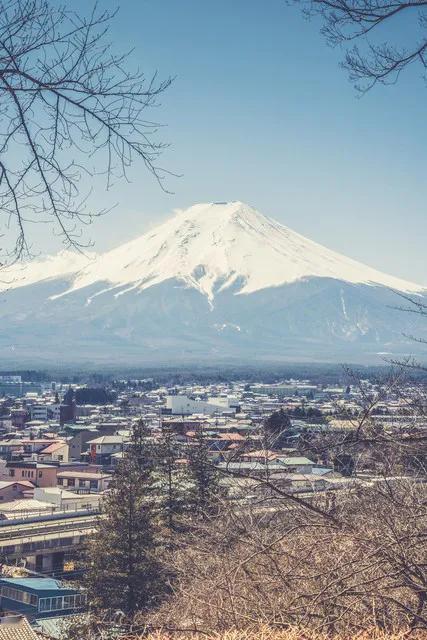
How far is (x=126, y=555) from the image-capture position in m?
17.2

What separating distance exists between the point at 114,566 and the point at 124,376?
367 feet

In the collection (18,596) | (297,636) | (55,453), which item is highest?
(297,636)

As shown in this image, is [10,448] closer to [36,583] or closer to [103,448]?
[103,448]

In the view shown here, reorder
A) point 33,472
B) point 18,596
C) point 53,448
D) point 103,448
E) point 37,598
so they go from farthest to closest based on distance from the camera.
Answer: point 53,448 < point 103,448 < point 33,472 < point 18,596 < point 37,598

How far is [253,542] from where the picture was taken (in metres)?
5.43

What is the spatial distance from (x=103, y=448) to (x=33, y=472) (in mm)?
5958

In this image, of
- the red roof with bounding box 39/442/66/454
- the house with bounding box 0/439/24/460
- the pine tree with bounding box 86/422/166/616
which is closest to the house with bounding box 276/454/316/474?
the pine tree with bounding box 86/422/166/616

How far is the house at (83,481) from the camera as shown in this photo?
36.8 meters

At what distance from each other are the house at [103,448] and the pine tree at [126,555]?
84.9ft

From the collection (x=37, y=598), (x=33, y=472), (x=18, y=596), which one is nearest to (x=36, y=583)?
(x=18, y=596)

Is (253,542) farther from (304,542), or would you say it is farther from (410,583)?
(410,583)

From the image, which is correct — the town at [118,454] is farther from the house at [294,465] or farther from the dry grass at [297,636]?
the dry grass at [297,636]

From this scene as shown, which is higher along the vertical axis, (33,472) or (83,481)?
(33,472)

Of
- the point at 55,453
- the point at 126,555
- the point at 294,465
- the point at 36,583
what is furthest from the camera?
the point at 55,453
